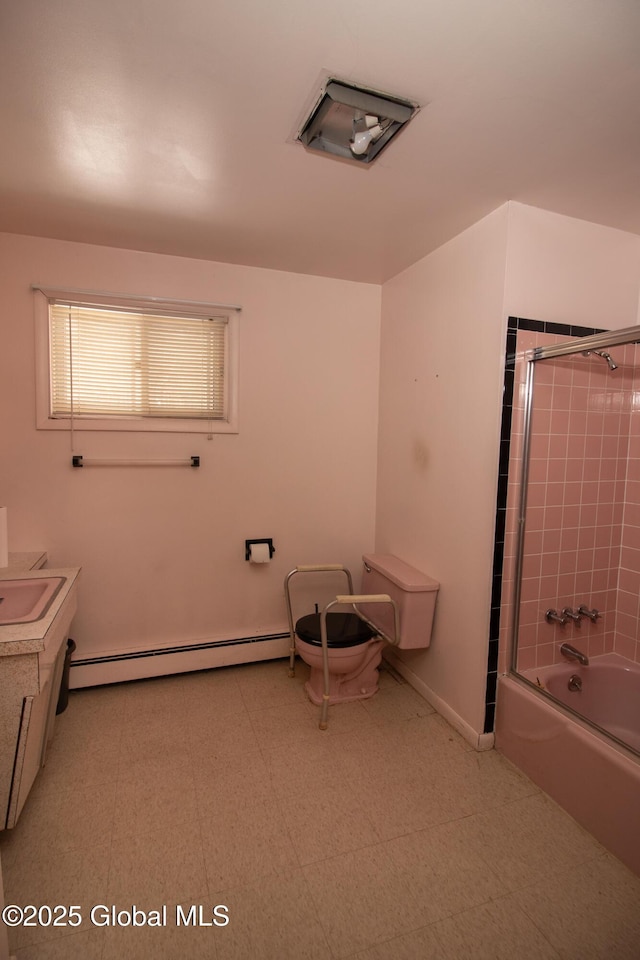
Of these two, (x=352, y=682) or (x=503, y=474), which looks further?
(x=352, y=682)

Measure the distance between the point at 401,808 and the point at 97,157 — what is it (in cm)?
260

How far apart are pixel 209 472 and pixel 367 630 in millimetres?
1229

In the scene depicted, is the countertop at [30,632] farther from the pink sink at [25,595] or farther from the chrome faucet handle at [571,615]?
the chrome faucet handle at [571,615]

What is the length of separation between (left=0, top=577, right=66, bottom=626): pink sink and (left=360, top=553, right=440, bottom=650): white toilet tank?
1.54 metres

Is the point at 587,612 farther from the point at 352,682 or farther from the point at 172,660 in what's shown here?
the point at 172,660

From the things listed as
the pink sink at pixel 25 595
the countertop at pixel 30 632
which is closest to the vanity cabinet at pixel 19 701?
the countertop at pixel 30 632

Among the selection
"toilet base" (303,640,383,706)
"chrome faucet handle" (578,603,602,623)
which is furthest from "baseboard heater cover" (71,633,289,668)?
"chrome faucet handle" (578,603,602,623)

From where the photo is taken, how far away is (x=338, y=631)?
2.28 m

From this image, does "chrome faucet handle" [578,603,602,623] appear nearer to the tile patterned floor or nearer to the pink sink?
the tile patterned floor

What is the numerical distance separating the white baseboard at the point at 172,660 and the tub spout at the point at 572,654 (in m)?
1.53

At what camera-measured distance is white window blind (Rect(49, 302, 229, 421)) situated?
7.40 ft

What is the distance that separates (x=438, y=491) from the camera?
223 cm

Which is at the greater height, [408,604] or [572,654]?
[408,604]

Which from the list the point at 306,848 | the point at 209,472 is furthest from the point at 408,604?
the point at 209,472
